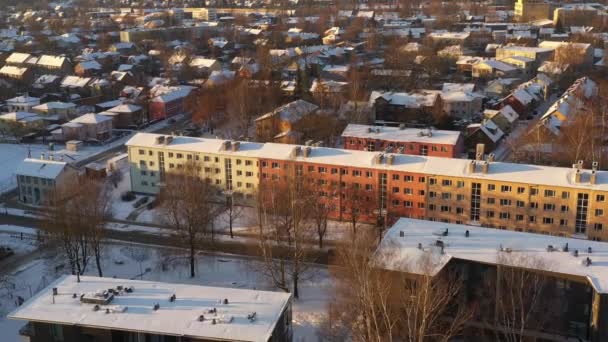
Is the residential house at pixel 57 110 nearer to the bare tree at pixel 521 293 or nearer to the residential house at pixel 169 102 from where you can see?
the residential house at pixel 169 102

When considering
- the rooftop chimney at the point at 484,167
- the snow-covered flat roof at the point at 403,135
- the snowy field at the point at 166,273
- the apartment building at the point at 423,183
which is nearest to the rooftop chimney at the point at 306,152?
the apartment building at the point at 423,183

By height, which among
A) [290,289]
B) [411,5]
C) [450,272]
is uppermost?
[411,5]

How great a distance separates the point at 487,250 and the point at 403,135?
1076cm

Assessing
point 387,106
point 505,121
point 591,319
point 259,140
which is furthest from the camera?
point 387,106

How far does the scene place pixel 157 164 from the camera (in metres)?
22.6

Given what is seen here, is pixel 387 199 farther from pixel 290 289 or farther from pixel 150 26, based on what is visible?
pixel 150 26

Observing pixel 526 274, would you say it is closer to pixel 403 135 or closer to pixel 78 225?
pixel 78 225

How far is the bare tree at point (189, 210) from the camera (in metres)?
16.9

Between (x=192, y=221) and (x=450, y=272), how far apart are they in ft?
21.9

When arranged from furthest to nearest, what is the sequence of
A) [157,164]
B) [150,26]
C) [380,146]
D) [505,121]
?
[150,26] → [505,121] → [380,146] → [157,164]

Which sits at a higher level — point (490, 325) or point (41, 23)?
point (41, 23)

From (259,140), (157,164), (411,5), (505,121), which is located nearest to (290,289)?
(157,164)

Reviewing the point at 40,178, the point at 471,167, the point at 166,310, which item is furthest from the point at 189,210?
the point at 40,178

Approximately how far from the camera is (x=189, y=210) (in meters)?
16.8
